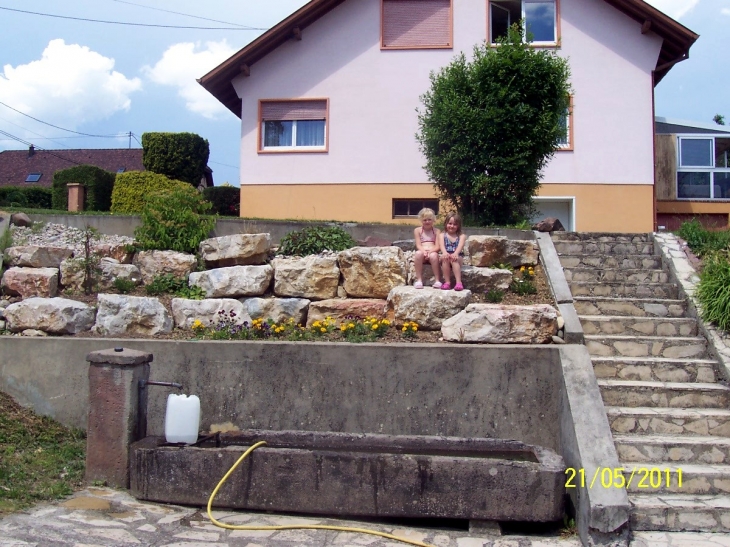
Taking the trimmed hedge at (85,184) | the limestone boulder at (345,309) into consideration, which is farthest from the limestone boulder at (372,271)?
the trimmed hedge at (85,184)

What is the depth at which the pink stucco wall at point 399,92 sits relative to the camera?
49.1 feet

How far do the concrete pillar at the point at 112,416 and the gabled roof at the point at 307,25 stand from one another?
11.2 m

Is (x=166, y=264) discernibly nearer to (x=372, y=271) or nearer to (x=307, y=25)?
(x=372, y=271)

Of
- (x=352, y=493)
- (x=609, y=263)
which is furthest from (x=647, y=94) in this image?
(x=352, y=493)

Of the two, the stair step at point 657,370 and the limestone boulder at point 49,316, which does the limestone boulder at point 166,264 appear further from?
the stair step at point 657,370

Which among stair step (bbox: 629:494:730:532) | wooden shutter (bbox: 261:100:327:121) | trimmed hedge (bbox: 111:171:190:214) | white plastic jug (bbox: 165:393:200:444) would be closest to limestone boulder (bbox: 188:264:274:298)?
white plastic jug (bbox: 165:393:200:444)

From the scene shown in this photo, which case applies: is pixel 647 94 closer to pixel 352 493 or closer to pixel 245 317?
pixel 245 317

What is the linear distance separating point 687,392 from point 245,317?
449 cm

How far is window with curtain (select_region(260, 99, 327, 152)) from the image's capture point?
1549 centimetres

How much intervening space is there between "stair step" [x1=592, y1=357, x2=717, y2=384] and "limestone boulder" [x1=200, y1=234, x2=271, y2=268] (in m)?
4.09

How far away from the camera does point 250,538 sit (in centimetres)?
453

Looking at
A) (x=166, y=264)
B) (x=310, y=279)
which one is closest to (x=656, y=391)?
(x=310, y=279)

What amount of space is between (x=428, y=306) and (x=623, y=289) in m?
2.45

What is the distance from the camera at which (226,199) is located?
1594 centimetres
